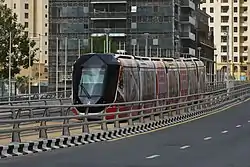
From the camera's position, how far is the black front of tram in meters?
36.4

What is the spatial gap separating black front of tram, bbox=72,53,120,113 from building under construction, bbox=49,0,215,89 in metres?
72.9

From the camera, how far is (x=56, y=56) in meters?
107

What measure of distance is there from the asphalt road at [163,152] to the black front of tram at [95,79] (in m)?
5.38

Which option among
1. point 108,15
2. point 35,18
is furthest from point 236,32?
point 108,15

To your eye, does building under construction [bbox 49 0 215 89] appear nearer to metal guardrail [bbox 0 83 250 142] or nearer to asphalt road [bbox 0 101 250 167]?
metal guardrail [bbox 0 83 250 142]

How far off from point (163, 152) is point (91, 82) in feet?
52.9

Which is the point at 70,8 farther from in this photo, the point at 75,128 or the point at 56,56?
the point at 75,128

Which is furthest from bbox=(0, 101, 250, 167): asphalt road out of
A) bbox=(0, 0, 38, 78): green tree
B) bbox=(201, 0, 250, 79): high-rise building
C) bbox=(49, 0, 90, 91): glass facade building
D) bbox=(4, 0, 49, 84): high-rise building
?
bbox=(201, 0, 250, 79): high-rise building

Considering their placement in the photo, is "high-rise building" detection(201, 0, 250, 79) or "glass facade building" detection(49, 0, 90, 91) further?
"high-rise building" detection(201, 0, 250, 79)

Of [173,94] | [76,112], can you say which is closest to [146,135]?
[76,112]

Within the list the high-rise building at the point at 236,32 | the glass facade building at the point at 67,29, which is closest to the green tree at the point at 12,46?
the glass facade building at the point at 67,29

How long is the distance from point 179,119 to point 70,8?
7568 centimetres

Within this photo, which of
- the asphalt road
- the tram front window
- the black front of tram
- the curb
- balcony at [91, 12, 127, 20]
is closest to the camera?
the asphalt road

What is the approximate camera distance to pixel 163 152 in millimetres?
21203
